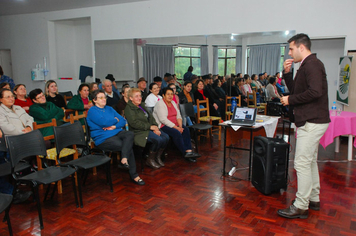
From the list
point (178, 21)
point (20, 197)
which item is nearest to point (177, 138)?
point (20, 197)

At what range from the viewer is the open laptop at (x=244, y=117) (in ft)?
11.8

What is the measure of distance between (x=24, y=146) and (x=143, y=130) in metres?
1.61

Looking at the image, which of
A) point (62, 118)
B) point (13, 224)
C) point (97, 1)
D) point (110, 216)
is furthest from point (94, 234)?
point (97, 1)

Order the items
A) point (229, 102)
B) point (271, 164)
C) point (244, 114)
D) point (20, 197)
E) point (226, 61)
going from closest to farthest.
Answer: point (20, 197), point (271, 164), point (244, 114), point (229, 102), point (226, 61)

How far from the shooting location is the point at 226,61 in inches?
261

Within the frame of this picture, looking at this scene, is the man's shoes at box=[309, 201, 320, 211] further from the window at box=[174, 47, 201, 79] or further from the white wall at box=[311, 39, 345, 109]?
the window at box=[174, 47, 201, 79]

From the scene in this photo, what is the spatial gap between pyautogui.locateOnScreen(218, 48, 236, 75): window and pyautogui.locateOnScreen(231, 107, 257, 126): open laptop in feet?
9.66

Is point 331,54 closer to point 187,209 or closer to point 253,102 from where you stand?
point 253,102

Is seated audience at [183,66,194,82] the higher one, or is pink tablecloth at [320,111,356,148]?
seated audience at [183,66,194,82]

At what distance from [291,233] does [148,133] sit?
2.24 metres

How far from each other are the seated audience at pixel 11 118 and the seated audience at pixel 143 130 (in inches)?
51.8

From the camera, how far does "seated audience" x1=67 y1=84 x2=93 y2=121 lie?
4.53 m

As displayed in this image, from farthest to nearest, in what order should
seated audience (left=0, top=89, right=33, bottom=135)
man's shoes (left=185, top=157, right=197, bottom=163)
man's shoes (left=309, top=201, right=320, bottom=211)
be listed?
1. man's shoes (left=185, top=157, right=197, bottom=163)
2. seated audience (left=0, top=89, right=33, bottom=135)
3. man's shoes (left=309, top=201, right=320, bottom=211)

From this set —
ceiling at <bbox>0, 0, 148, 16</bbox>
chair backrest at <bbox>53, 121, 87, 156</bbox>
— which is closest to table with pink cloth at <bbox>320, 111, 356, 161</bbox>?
chair backrest at <bbox>53, 121, 87, 156</bbox>
